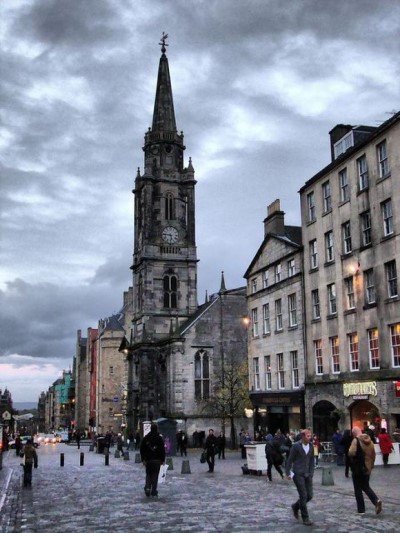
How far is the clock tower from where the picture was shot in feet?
224

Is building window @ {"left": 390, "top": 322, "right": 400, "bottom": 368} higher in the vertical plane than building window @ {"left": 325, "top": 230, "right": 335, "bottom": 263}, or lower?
lower

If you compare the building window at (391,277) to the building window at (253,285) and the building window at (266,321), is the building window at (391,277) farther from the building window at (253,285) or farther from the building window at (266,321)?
the building window at (253,285)

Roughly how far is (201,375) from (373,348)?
3139 centimetres

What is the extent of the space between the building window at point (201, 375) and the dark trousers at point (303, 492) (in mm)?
47632

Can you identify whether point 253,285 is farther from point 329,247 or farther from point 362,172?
point 362,172

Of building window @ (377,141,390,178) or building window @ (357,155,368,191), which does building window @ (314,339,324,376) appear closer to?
building window @ (357,155,368,191)

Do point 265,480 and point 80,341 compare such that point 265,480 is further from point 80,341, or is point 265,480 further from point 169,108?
point 80,341

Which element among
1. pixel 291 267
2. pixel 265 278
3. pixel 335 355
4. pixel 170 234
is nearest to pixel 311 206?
pixel 291 267

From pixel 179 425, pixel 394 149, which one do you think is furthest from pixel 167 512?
pixel 179 425

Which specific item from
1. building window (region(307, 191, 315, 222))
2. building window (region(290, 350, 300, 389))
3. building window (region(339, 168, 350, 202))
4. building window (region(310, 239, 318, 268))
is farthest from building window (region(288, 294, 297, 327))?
building window (region(339, 168, 350, 202))

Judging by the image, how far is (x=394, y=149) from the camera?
102 ft

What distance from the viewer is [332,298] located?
35.9 m

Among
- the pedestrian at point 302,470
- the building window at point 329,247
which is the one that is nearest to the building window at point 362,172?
the building window at point 329,247

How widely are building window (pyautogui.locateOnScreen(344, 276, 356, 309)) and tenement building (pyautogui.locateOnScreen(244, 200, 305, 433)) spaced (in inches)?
189
